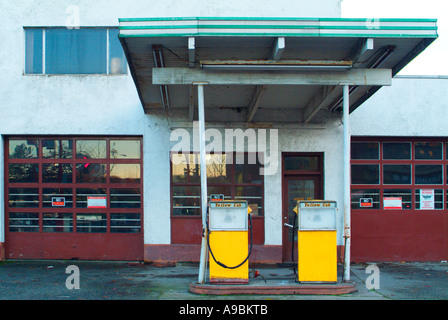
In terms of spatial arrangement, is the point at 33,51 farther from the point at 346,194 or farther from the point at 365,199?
the point at 365,199

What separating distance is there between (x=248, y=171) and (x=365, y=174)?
9.02 feet

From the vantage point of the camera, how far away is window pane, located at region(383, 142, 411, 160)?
1020 cm

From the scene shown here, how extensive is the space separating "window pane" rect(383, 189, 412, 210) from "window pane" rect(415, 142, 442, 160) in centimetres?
89

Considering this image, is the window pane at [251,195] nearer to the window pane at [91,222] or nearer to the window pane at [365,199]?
the window pane at [365,199]

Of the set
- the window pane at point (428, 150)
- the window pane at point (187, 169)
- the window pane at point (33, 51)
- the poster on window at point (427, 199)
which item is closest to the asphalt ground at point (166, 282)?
the poster on window at point (427, 199)

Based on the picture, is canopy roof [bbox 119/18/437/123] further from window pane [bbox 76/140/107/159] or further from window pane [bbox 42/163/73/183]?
window pane [bbox 42/163/73/183]

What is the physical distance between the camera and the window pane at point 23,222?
996 cm

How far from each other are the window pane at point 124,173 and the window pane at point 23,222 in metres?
1.98

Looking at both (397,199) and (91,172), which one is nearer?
(91,172)

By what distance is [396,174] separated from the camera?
1022 centimetres

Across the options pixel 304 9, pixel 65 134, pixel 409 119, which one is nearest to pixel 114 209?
pixel 65 134

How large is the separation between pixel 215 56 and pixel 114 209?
448cm

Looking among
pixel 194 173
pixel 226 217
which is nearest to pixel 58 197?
pixel 194 173

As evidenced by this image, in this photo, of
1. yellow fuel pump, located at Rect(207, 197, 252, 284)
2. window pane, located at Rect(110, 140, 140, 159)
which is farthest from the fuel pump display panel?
window pane, located at Rect(110, 140, 140, 159)
